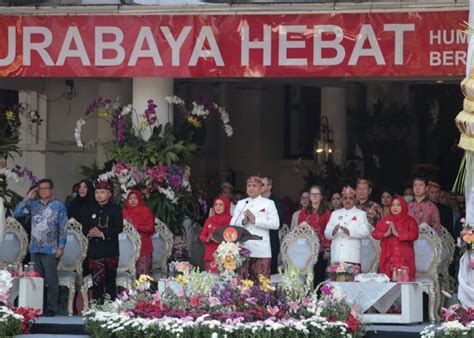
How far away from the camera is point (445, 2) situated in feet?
71.8

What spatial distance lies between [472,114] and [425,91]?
15.2 meters

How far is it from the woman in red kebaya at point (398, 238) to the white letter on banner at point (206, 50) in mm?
3967

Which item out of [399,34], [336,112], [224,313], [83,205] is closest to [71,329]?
[83,205]

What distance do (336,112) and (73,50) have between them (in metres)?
9.24

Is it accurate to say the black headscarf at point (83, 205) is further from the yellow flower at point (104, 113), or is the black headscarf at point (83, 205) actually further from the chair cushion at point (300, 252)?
the chair cushion at point (300, 252)

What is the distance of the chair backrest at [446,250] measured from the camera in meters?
20.7

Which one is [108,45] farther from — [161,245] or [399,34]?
[399,34]

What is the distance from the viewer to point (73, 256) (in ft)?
69.1

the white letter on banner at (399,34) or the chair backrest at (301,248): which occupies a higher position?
the white letter on banner at (399,34)

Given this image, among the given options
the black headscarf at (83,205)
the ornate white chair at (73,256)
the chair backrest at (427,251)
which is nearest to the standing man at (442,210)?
the chair backrest at (427,251)

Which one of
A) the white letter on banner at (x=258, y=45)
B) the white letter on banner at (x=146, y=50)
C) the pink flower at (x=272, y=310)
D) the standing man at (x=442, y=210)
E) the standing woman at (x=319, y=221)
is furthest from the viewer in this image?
the white letter on banner at (x=146, y=50)

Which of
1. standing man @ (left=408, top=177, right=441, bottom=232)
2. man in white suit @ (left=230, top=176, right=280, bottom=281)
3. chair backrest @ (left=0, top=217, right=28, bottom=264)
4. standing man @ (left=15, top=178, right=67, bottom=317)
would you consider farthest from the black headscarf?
standing man @ (left=408, top=177, right=441, bottom=232)

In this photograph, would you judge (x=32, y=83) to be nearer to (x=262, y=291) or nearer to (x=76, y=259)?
(x=76, y=259)

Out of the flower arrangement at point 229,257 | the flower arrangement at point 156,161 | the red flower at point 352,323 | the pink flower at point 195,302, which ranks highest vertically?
the flower arrangement at point 156,161
